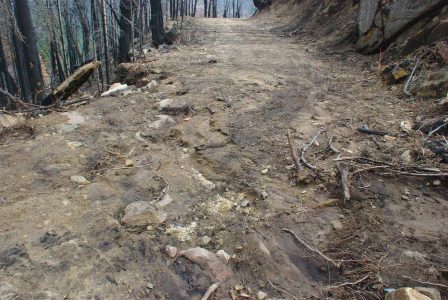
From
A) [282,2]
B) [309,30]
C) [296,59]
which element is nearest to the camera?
[296,59]

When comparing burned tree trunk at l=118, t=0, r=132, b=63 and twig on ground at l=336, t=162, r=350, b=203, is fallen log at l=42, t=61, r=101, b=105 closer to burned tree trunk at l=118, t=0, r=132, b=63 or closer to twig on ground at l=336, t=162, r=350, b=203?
burned tree trunk at l=118, t=0, r=132, b=63

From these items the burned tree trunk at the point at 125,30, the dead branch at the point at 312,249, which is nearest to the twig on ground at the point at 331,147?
the dead branch at the point at 312,249

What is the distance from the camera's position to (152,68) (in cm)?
707

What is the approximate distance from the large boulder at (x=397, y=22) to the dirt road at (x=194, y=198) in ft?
5.23

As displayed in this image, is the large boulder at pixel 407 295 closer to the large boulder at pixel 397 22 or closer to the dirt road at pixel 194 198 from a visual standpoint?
the dirt road at pixel 194 198

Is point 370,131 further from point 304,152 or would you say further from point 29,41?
point 29,41

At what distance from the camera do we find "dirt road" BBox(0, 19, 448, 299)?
2.28 metres

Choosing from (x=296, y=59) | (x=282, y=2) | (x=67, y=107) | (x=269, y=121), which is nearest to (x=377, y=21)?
(x=296, y=59)

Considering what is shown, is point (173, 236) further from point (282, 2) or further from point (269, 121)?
point (282, 2)

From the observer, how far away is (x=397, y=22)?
21.4 feet

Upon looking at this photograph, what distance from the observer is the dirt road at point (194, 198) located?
2283 millimetres

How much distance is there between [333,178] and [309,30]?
31.2 ft

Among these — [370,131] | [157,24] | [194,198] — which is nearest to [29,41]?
[157,24]

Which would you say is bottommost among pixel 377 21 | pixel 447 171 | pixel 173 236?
pixel 173 236
